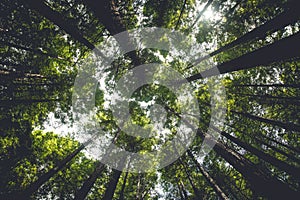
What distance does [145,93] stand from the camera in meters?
10.1

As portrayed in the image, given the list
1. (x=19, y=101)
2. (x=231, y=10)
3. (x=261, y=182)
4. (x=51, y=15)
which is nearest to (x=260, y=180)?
(x=261, y=182)

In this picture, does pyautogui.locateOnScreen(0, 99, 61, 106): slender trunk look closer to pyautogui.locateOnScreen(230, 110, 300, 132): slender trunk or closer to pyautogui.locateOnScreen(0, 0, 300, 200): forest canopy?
pyautogui.locateOnScreen(0, 0, 300, 200): forest canopy

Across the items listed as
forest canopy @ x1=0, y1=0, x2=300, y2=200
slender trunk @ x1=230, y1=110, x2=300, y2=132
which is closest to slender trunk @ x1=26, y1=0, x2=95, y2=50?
forest canopy @ x1=0, y1=0, x2=300, y2=200

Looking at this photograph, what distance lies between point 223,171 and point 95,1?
10.3 m

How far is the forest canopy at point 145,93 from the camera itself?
6.78 metres

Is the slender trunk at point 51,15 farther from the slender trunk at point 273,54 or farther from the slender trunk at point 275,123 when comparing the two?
the slender trunk at point 275,123

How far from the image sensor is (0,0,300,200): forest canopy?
678cm

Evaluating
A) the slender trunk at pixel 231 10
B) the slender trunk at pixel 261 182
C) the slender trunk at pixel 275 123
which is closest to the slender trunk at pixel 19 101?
the slender trunk at pixel 261 182

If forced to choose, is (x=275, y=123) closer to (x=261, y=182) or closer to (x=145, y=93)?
(x=261, y=182)

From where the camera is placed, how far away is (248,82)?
905 centimetres

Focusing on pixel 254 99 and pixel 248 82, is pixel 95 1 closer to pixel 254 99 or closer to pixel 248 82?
pixel 248 82

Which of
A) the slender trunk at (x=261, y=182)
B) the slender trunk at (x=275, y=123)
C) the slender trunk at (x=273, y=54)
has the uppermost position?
the slender trunk at (x=275, y=123)

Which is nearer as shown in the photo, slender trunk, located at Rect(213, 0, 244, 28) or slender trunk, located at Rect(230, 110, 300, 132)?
slender trunk, located at Rect(230, 110, 300, 132)

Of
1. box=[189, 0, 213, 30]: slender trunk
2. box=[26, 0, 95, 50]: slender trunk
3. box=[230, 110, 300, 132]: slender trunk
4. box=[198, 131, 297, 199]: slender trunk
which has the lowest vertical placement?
box=[198, 131, 297, 199]: slender trunk
